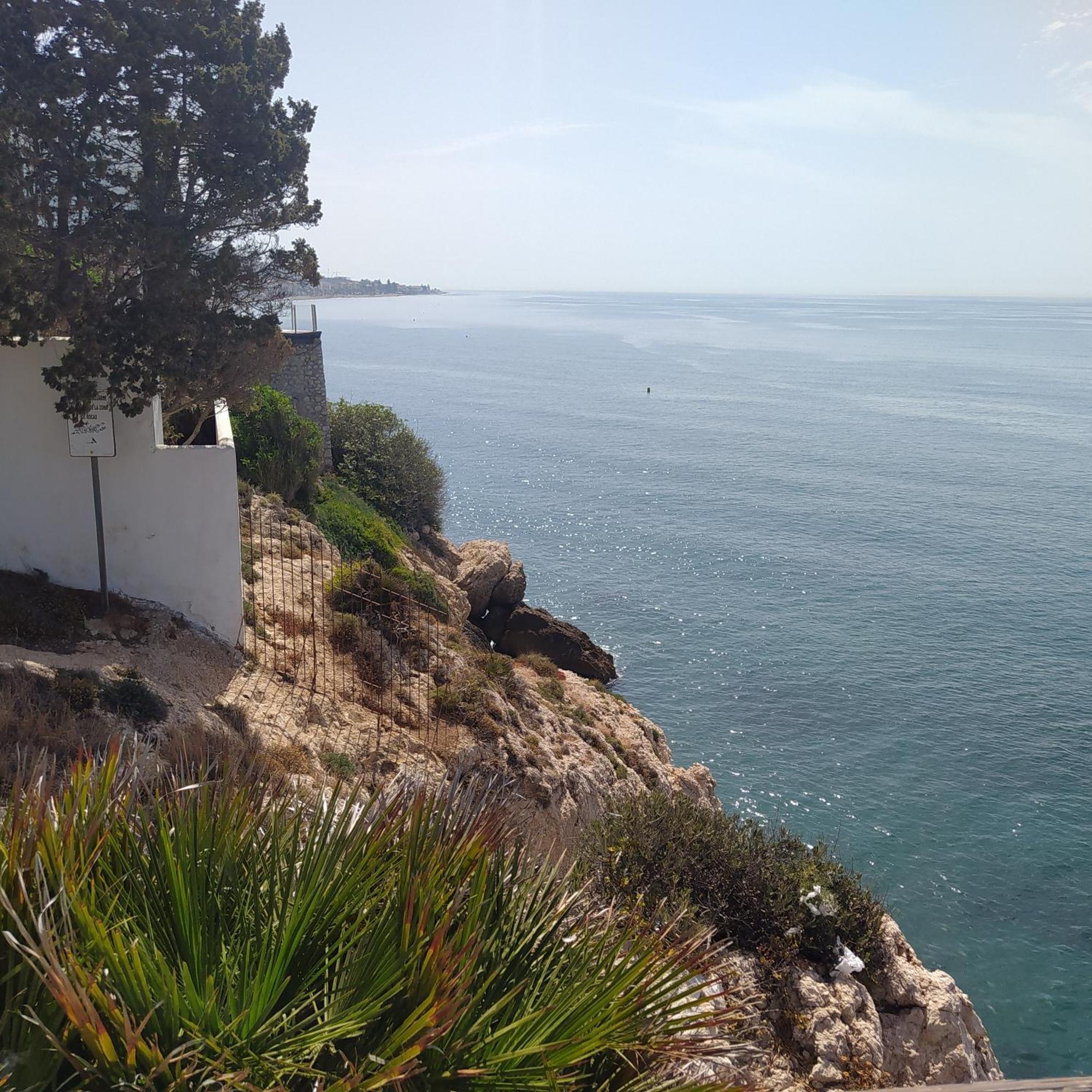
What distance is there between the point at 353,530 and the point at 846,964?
17.9 m

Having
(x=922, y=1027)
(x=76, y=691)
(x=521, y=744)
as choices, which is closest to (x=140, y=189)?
(x=76, y=691)

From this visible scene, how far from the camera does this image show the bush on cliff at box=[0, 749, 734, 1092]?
141 inches

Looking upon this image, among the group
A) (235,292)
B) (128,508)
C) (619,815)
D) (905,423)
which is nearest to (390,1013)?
(619,815)

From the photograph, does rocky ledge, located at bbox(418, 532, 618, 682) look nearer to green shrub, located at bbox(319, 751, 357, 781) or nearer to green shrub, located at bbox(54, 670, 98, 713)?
green shrub, located at bbox(319, 751, 357, 781)

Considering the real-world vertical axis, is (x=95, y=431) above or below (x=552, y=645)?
above

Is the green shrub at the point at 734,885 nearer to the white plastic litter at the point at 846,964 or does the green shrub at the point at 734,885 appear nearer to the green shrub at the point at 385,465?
the white plastic litter at the point at 846,964

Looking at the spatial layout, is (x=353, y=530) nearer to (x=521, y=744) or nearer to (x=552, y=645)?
(x=552, y=645)

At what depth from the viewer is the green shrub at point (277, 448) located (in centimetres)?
2400

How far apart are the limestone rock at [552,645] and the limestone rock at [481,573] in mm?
1068

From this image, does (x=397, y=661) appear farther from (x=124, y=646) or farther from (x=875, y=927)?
(x=875, y=927)

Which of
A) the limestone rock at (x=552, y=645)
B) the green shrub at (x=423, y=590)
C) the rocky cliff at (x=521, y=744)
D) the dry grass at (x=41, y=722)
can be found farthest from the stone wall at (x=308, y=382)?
the dry grass at (x=41, y=722)

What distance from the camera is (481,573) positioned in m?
30.4

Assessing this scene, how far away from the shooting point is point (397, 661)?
17453 mm

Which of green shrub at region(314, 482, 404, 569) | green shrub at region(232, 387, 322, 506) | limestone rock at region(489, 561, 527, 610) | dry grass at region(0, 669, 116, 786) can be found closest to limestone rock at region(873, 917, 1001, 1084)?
dry grass at region(0, 669, 116, 786)
